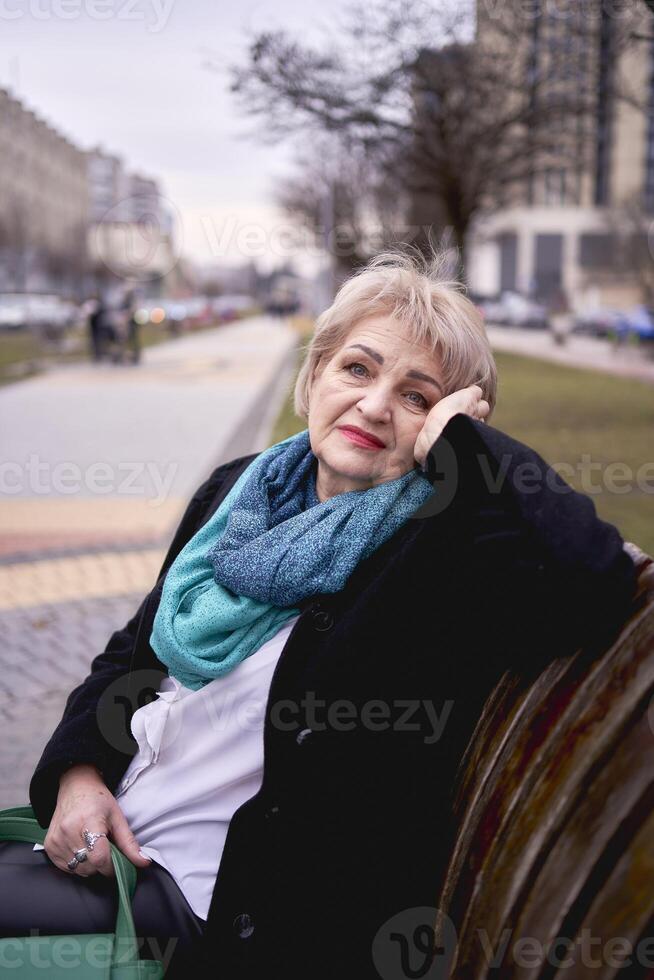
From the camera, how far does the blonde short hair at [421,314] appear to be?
1897 mm

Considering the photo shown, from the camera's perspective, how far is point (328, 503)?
1900mm

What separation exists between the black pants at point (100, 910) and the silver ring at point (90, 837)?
0.20 feet

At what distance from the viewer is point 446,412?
5.81 feet

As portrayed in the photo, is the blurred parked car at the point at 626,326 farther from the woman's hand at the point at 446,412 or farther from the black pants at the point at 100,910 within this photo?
the black pants at the point at 100,910

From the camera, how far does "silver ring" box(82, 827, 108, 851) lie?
6.10ft

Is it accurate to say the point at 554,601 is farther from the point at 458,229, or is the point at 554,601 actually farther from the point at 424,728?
the point at 458,229

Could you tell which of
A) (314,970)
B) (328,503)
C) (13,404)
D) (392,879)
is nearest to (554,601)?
(328,503)

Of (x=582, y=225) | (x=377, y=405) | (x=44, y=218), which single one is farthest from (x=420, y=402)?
(x=582, y=225)

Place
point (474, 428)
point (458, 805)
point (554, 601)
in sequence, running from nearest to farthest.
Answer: point (554, 601) → point (474, 428) → point (458, 805)

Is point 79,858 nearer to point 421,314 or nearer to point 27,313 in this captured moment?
point 421,314

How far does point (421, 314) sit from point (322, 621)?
0.62 meters

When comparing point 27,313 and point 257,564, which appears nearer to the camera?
point 257,564

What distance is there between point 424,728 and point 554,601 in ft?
1.49

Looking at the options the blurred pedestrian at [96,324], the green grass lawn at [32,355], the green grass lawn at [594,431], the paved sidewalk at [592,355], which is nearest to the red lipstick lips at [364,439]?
the green grass lawn at [594,431]
